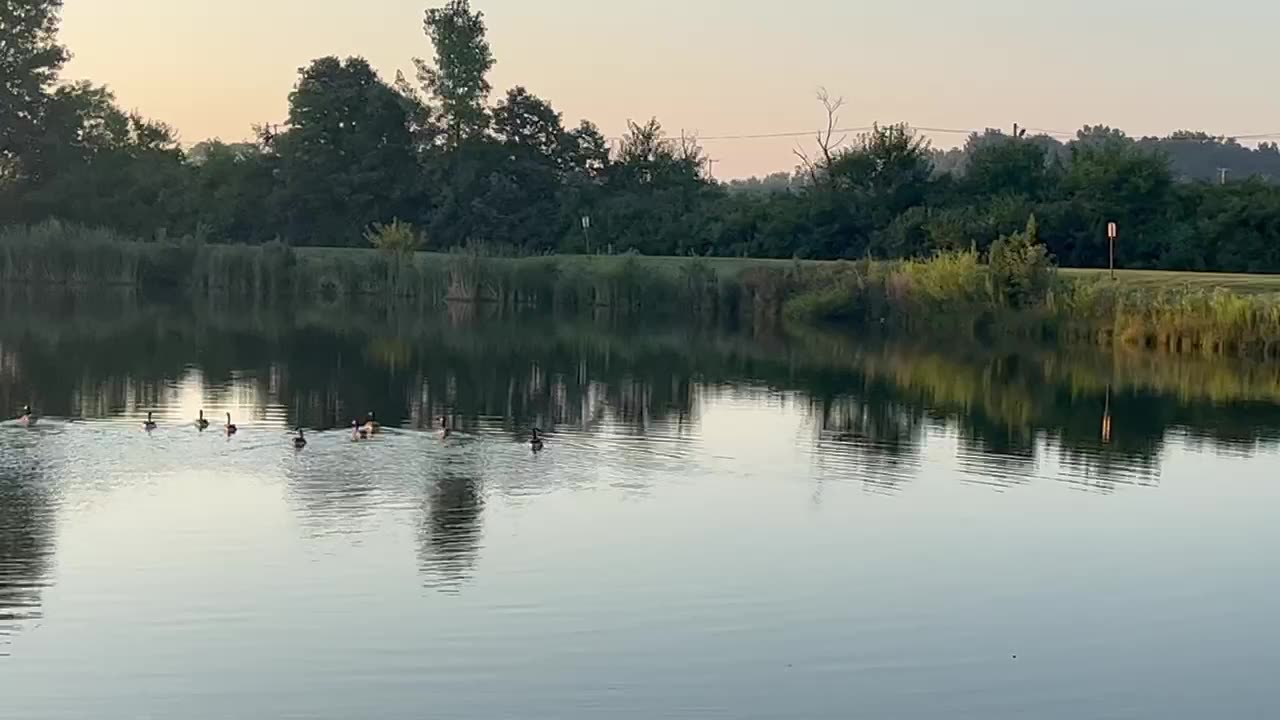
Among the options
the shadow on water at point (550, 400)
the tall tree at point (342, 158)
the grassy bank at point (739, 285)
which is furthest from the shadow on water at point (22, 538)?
the tall tree at point (342, 158)

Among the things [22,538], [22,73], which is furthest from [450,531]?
[22,73]

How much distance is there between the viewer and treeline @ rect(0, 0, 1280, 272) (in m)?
62.5

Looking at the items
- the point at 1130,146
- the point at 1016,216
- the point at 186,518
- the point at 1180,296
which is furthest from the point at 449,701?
the point at 1130,146

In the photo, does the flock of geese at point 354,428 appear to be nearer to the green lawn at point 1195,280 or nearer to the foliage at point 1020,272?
the foliage at point 1020,272

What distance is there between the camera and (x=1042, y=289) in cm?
4834

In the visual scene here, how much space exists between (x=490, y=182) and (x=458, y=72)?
8.67 metres

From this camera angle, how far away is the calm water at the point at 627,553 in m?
11.3

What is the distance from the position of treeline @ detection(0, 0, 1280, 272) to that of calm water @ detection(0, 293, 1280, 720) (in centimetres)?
3429

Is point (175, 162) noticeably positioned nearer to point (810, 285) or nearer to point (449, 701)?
point (810, 285)

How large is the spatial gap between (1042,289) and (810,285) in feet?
29.0

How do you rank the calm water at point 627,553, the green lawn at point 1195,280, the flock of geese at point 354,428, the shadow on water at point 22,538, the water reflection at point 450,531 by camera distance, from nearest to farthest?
the calm water at point 627,553 < the shadow on water at point 22,538 < the water reflection at point 450,531 < the flock of geese at point 354,428 < the green lawn at point 1195,280

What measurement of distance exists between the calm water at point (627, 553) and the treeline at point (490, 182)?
3429cm

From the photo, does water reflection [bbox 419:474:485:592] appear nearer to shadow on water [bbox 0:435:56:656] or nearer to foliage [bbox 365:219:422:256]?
shadow on water [bbox 0:435:56:656]

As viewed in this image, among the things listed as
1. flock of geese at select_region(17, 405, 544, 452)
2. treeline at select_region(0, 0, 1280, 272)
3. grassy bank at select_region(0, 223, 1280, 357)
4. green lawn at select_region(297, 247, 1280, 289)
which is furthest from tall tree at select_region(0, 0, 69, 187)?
flock of geese at select_region(17, 405, 544, 452)
